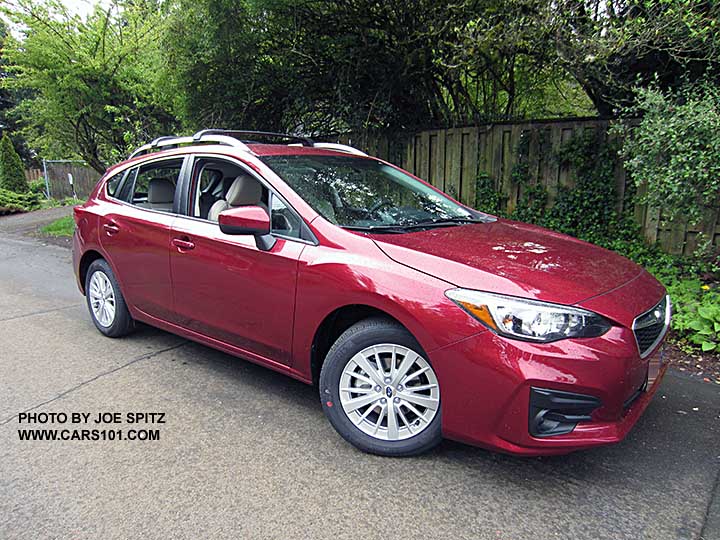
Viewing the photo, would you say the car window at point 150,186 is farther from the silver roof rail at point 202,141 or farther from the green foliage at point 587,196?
the green foliage at point 587,196

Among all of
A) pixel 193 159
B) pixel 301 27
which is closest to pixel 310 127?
pixel 301 27

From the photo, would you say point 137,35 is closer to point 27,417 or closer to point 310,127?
point 310,127

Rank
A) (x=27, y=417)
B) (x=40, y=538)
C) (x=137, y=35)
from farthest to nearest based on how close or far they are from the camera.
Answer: (x=137, y=35)
(x=27, y=417)
(x=40, y=538)

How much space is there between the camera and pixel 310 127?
8.56m

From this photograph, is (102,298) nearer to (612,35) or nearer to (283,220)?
(283,220)

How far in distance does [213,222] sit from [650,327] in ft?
9.07

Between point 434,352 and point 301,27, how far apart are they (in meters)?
5.78

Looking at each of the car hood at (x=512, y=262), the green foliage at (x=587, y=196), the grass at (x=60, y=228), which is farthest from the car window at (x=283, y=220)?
the grass at (x=60, y=228)

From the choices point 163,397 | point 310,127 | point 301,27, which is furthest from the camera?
point 310,127

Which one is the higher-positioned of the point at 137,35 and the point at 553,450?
the point at 137,35

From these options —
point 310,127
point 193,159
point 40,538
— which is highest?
point 310,127

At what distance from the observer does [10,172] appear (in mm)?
18188

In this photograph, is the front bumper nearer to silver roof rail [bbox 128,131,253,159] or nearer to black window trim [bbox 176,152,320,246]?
black window trim [bbox 176,152,320,246]

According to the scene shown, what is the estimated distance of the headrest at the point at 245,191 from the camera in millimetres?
3658
